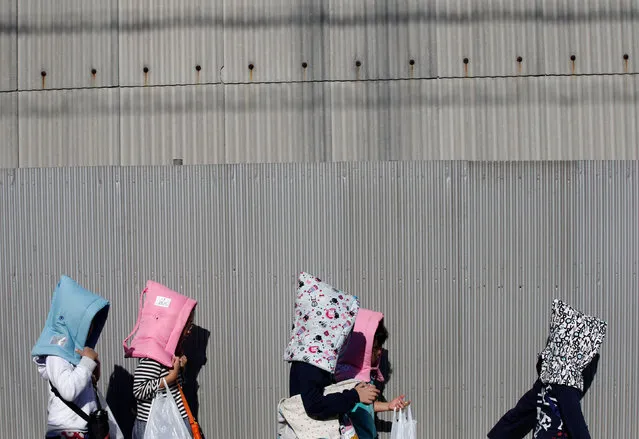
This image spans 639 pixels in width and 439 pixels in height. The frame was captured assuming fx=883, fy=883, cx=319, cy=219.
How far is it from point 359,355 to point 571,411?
4.93 feet

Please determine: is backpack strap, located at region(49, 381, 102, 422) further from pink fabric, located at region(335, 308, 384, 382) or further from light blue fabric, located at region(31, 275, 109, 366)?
pink fabric, located at region(335, 308, 384, 382)

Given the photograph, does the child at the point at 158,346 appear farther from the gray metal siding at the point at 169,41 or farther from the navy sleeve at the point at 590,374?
the gray metal siding at the point at 169,41

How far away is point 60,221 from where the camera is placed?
7262 mm

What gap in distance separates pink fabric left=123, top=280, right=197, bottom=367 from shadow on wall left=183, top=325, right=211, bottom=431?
0.70 metres

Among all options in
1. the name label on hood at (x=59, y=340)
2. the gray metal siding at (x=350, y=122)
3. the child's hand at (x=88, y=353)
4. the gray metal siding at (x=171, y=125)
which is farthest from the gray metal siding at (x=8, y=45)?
the child's hand at (x=88, y=353)

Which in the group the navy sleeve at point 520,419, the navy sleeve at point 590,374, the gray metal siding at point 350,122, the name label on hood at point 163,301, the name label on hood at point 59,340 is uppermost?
the gray metal siding at point 350,122

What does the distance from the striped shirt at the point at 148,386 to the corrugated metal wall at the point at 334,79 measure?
394 centimetres

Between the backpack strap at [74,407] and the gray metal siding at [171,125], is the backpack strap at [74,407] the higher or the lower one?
the lower one

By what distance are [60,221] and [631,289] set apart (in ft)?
15.2

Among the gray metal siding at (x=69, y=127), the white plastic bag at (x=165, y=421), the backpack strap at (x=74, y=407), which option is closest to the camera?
the backpack strap at (x=74, y=407)

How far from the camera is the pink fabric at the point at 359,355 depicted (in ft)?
20.7

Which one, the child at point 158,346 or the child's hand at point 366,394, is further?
the child at point 158,346

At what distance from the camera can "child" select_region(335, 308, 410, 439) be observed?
612 centimetres

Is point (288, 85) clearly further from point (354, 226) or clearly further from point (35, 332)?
point (35, 332)
